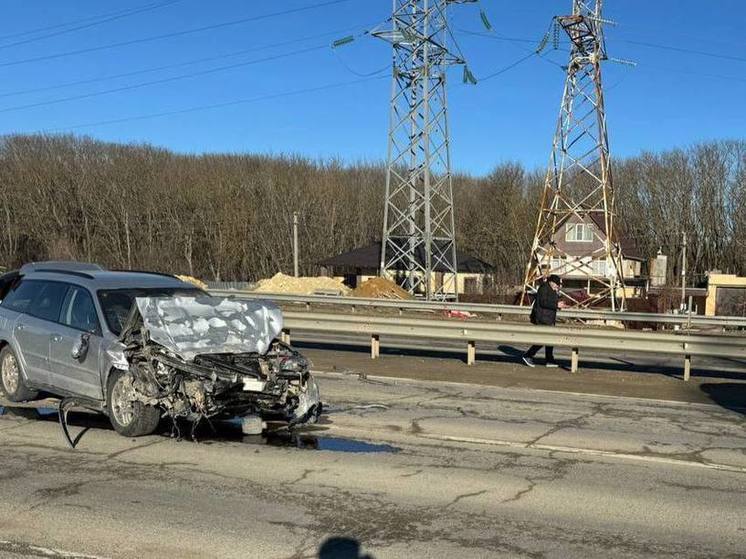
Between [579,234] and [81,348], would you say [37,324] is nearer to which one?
[81,348]

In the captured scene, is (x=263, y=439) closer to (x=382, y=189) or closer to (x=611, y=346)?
(x=611, y=346)

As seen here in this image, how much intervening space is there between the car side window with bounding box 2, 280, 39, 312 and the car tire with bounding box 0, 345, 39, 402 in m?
0.52

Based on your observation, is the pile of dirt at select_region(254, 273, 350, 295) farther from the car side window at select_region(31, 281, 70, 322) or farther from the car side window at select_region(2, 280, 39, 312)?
the car side window at select_region(31, 281, 70, 322)

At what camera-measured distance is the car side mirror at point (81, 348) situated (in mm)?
8188

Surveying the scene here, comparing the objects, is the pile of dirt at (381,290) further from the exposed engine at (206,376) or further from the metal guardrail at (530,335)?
the exposed engine at (206,376)

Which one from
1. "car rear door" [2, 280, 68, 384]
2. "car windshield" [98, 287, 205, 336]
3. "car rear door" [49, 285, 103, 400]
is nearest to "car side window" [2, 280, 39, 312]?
"car rear door" [2, 280, 68, 384]

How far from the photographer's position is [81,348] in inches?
323

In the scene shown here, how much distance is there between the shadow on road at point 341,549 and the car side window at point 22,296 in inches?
242

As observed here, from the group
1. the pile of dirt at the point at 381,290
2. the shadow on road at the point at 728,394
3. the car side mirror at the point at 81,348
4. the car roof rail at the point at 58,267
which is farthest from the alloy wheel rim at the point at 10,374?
the pile of dirt at the point at 381,290

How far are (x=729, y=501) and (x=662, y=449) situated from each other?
1.99 meters

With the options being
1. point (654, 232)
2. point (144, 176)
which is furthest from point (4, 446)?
point (654, 232)

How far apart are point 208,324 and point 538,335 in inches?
314

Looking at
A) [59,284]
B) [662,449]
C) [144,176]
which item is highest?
[144,176]

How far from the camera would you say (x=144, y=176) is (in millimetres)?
74500
